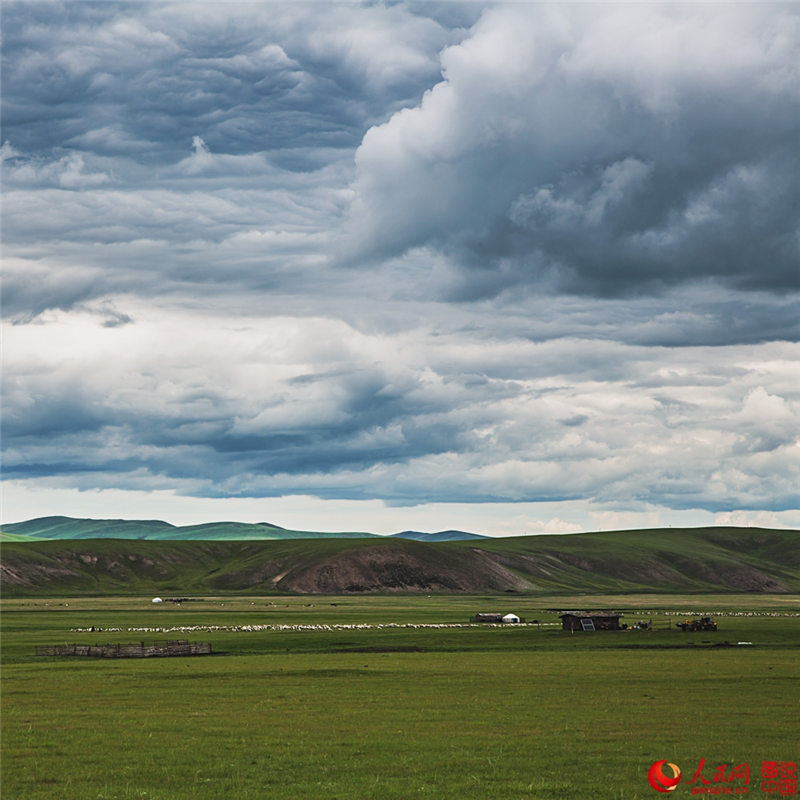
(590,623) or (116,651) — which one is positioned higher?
(116,651)

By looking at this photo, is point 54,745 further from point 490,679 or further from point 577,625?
point 577,625

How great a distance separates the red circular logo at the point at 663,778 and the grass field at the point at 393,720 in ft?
1.47

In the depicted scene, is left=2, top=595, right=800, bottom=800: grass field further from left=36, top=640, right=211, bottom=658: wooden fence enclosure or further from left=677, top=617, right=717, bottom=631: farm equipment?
left=677, top=617, right=717, bottom=631: farm equipment

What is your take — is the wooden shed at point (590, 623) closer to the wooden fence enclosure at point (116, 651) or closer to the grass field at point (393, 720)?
the grass field at point (393, 720)

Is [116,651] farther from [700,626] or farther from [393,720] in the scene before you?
[700,626]

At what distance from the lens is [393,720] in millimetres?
44438

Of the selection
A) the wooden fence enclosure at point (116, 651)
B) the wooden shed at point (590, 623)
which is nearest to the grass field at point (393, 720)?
the wooden fence enclosure at point (116, 651)

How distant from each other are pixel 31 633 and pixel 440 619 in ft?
196

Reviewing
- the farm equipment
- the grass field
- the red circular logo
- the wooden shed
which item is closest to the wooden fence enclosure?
the grass field

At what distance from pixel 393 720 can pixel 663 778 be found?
1625cm

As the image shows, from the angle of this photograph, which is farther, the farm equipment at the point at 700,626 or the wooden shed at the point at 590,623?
the farm equipment at the point at 700,626

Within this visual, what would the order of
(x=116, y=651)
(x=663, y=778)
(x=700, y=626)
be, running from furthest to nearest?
(x=700, y=626), (x=116, y=651), (x=663, y=778)

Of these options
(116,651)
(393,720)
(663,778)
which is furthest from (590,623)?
(663,778)

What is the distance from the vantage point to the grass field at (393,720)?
3184cm
